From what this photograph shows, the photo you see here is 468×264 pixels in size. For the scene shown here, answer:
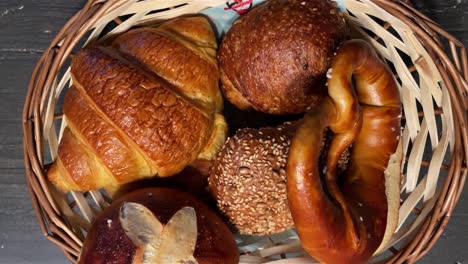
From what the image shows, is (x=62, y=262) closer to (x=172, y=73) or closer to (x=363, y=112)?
(x=172, y=73)

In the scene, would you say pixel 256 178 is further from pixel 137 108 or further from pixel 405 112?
pixel 405 112

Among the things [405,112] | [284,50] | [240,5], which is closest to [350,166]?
[405,112]

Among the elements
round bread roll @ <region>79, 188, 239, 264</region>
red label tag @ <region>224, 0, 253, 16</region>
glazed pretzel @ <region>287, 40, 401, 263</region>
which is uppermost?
red label tag @ <region>224, 0, 253, 16</region>

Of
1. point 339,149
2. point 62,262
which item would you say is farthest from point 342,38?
point 62,262

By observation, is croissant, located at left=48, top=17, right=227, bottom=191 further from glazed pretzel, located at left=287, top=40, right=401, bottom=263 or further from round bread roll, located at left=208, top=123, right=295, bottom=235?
glazed pretzel, located at left=287, top=40, right=401, bottom=263

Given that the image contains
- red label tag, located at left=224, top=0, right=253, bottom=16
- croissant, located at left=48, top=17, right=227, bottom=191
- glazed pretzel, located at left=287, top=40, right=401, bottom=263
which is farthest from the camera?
red label tag, located at left=224, top=0, right=253, bottom=16

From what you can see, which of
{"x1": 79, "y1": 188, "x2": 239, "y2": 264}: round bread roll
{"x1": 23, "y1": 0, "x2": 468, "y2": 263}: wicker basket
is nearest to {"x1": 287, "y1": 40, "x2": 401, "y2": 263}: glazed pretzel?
{"x1": 23, "y1": 0, "x2": 468, "y2": 263}: wicker basket
